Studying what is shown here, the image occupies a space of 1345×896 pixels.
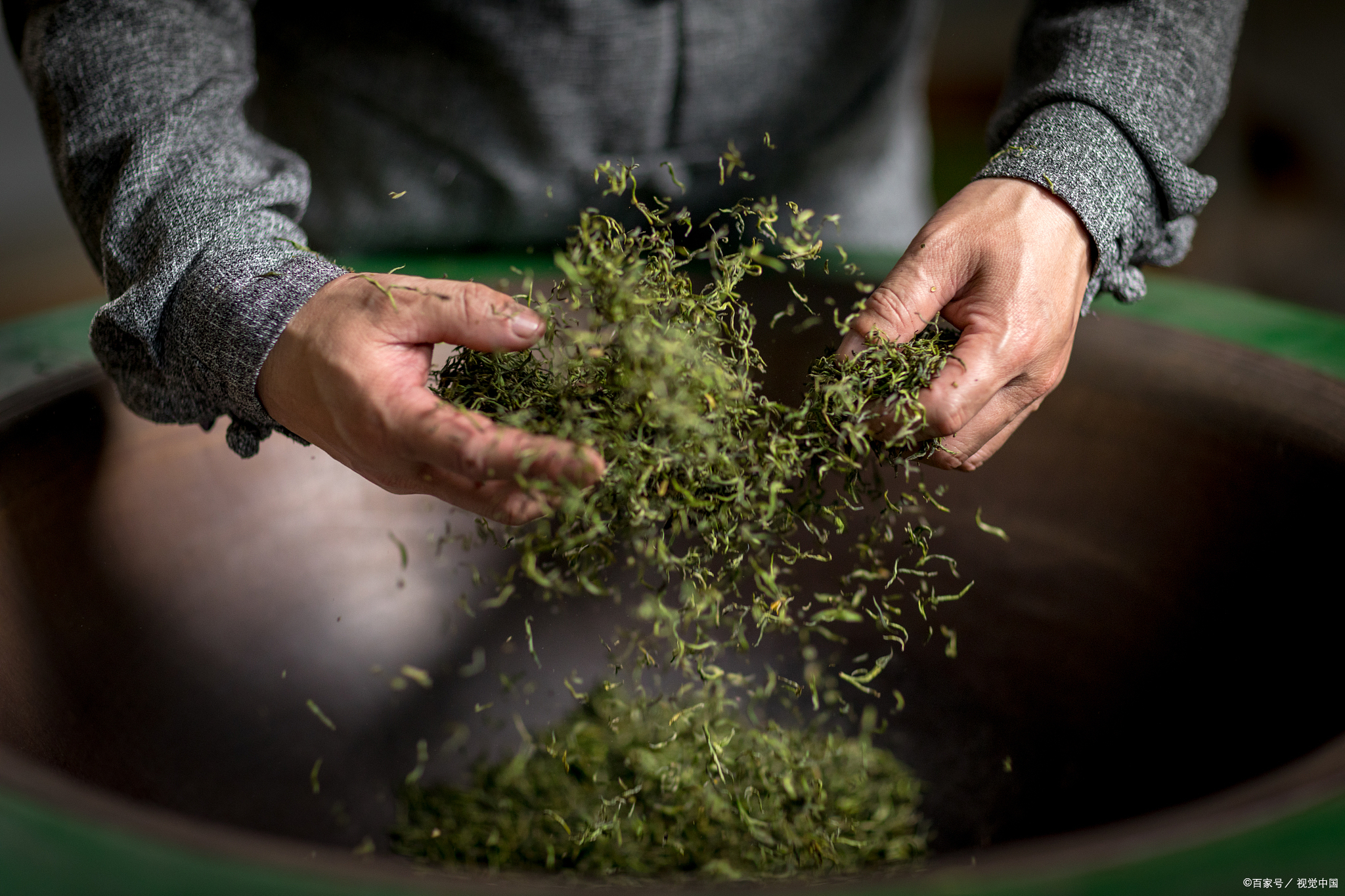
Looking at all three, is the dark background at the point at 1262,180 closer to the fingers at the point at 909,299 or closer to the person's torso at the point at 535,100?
the person's torso at the point at 535,100

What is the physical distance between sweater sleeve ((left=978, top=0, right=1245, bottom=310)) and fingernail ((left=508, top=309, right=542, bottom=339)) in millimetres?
496

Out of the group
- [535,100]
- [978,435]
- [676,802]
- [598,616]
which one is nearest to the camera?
[978,435]

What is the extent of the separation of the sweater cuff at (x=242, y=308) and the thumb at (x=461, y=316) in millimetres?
110

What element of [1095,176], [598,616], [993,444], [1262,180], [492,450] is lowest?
[1262,180]

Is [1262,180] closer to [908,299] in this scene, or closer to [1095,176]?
[1095,176]

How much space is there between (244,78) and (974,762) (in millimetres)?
1180

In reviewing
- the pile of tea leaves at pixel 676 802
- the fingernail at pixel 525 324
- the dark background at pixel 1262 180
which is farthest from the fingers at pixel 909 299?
the dark background at pixel 1262 180

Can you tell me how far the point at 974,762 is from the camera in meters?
1.18

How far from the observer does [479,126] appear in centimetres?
142

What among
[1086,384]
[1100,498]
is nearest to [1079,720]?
[1100,498]

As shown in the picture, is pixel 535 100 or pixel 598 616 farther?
pixel 535 100

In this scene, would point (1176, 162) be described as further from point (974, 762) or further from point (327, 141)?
point (327, 141)

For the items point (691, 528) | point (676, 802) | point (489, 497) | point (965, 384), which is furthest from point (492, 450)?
point (676, 802)

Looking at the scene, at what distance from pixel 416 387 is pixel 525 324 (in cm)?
10
